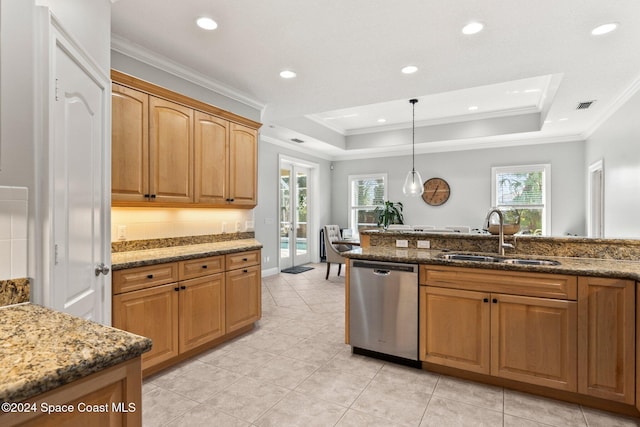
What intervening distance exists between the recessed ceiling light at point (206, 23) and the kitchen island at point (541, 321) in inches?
83.5

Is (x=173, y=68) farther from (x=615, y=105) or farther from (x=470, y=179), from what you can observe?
(x=470, y=179)

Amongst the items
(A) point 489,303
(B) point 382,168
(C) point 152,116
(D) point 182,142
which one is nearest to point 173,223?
(D) point 182,142

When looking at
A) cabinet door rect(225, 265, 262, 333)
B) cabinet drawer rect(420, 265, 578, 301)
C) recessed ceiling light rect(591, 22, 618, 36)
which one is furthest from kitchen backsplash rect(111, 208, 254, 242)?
recessed ceiling light rect(591, 22, 618, 36)

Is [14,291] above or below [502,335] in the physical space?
above

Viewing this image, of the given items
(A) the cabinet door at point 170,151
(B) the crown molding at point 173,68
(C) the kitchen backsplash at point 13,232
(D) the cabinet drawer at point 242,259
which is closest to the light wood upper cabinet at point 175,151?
(A) the cabinet door at point 170,151

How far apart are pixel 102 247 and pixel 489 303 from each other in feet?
8.16

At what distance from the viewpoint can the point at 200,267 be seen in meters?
2.85

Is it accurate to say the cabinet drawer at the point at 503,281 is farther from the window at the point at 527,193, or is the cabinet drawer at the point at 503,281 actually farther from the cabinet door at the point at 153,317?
the window at the point at 527,193

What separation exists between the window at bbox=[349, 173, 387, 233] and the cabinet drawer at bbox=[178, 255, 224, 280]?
4998mm

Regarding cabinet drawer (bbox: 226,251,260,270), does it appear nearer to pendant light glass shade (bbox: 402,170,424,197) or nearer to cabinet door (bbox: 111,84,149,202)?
cabinet door (bbox: 111,84,149,202)

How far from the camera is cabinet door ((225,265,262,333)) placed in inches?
123

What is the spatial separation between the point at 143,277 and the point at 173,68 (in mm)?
1914

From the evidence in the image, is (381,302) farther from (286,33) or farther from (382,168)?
(382,168)

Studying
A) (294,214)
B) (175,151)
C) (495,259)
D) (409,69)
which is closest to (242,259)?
(175,151)
